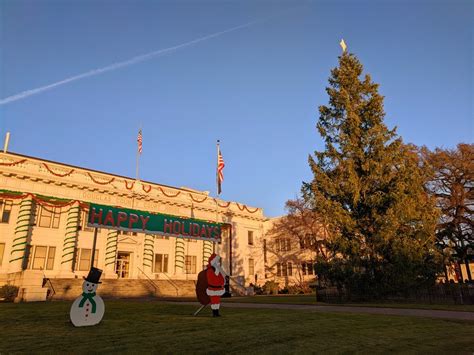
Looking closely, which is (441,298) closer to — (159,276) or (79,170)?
(159,276)

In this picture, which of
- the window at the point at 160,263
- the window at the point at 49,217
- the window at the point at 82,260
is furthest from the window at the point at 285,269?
the window at the point at 49,217

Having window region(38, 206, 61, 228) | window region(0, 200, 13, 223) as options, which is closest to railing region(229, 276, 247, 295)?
window region(38, 206, 61, 228)

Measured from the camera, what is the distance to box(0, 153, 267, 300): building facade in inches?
1176

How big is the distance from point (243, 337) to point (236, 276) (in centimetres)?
3769

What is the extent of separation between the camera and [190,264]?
41.2 meters

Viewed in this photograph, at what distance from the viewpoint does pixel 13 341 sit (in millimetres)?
6746

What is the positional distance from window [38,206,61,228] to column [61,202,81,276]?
3.11 feet

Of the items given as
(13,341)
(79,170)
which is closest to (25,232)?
(79,170)

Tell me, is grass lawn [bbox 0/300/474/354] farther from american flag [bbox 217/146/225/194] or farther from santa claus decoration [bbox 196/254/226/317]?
american flag [bbox 217/146/225/194]

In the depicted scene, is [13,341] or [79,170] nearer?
[13,341]

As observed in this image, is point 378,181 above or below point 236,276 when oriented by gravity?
above

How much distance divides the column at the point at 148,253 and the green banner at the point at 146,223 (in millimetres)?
15303

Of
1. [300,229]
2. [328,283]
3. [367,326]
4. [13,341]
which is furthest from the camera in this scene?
[300,229]

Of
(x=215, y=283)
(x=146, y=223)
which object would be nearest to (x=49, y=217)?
(x=146, y=223)
